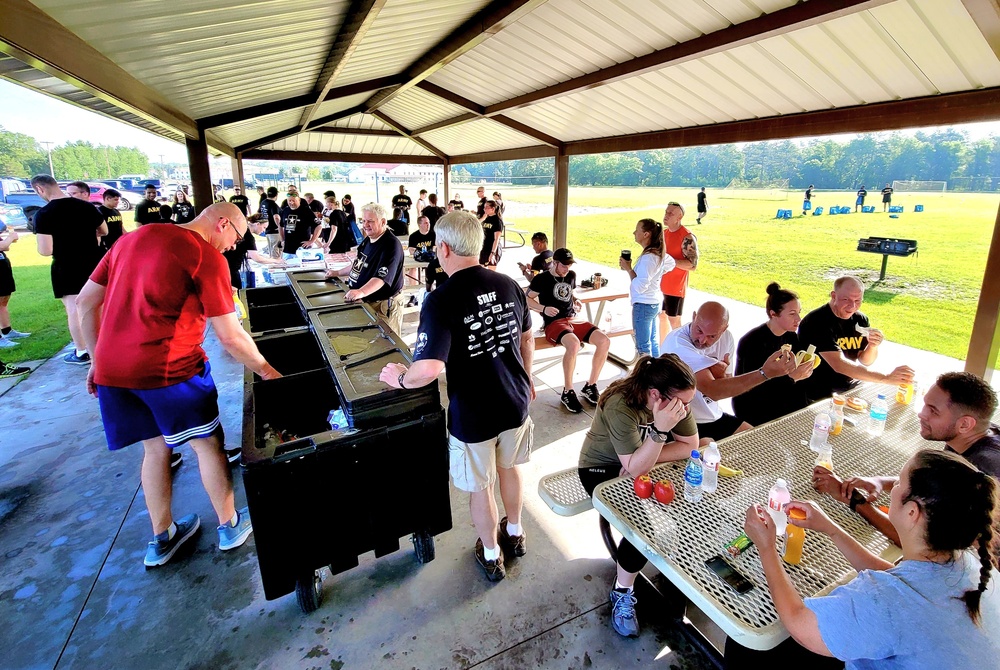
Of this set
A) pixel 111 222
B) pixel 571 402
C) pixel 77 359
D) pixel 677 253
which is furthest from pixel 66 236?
Result: pixel 677 253

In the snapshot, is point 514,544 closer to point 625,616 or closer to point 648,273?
point 625,616

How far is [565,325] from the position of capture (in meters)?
4.46

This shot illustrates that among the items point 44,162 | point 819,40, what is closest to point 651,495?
point 819,40

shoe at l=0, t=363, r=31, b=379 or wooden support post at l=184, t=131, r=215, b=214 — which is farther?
wooden support post at l=184, t=131, r=215, b=214

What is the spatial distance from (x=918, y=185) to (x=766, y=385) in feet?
93.8

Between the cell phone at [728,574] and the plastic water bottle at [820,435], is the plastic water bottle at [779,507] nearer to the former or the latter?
the cell phone at [728,574]

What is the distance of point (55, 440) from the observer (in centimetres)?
360

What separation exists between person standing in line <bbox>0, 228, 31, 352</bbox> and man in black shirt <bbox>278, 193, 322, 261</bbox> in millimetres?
3388

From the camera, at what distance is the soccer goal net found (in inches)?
906

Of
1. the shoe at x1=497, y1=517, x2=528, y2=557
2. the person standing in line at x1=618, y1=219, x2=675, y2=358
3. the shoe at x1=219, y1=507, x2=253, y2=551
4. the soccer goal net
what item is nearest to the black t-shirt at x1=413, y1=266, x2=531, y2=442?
the shoe at x1=497, y1=517, x2=528, y2=557

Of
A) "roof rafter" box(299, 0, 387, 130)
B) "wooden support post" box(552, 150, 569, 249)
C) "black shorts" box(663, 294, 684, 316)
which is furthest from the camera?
"wooden support post" box(552, 150, 569, 249)

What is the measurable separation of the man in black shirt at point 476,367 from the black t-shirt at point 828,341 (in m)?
1.94

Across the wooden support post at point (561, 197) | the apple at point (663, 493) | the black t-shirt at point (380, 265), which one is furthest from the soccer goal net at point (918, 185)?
the apple at point (663, 493)

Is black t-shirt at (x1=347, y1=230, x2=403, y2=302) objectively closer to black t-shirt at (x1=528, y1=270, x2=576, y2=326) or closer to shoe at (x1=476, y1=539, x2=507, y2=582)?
black t-shirt at (x1=528, y1=270, x2=576, y2=326)
